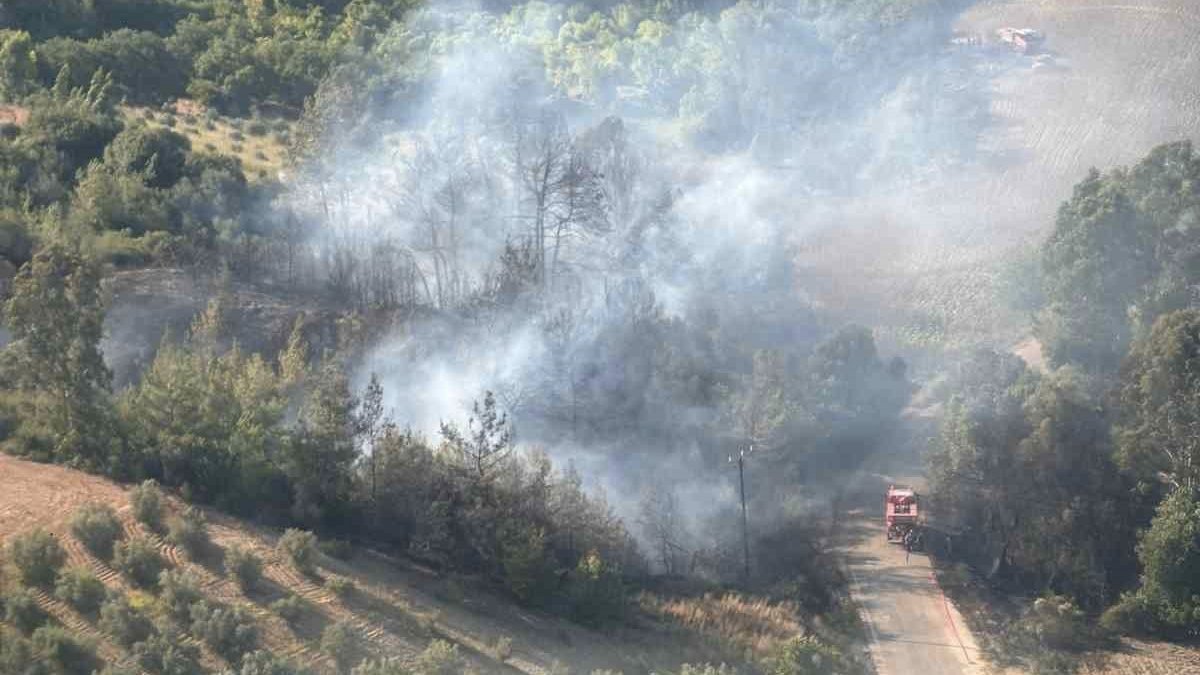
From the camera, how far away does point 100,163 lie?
3631 cm

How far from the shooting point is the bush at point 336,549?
24.6m

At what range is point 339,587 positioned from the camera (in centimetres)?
2305

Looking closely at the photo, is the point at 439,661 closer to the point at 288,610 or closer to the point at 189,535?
the point at 288,610

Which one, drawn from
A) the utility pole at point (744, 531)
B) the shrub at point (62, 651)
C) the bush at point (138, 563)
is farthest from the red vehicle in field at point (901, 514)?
the shrub at point (62, 651)

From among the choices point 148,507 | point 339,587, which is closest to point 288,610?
point 339,587

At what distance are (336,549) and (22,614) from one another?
5.54 meters

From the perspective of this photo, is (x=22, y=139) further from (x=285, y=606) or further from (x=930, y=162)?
(x=930, y=162)

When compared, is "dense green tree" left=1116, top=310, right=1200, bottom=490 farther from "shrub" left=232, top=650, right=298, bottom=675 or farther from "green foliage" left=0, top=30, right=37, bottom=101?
"green foliage" left=0, top=30, right=37, bottom=101

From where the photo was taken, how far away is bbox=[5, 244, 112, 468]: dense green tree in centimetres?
2505

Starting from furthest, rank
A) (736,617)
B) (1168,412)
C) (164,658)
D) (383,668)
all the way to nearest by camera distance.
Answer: (1168,412), (736,617), (383,668), (164,658)

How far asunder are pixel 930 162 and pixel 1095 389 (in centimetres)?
1680

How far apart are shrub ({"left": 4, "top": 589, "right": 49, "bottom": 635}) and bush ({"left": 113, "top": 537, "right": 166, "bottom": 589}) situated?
1.57 m

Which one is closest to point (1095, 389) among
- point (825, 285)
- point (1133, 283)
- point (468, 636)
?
point (1133, 283)

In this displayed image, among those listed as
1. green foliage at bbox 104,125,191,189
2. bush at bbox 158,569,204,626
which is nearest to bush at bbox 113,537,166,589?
bush at bbox 158,569,204,626
